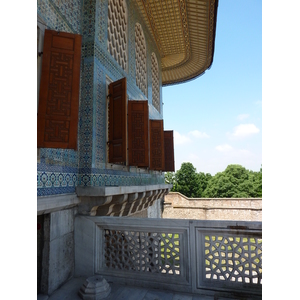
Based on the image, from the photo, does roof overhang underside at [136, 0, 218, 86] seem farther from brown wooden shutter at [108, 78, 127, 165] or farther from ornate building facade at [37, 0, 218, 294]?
brown wooden shutter at [108, 78, 127, 165]

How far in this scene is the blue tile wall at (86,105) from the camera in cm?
297

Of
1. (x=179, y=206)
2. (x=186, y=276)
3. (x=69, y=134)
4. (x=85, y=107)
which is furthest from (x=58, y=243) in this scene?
(x=179, y=206)

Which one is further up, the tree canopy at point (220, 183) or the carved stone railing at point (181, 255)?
the carved stone railing at point (181, 255)

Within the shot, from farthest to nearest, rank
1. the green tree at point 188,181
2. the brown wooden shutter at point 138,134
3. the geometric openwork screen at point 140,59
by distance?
1. the green tree at point 188,181
2. the geometric openwork screen at point 140,59
3. the brown wooden shutter at point 138,134

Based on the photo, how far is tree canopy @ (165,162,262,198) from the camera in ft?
91.0

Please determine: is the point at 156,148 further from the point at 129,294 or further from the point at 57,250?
the point at 129,294

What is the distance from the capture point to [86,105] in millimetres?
3693

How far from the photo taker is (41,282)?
8.83 feet

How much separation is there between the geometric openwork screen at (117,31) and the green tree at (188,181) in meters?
25.5

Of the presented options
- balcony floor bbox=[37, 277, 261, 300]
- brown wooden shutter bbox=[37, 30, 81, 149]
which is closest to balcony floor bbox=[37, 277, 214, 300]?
balcony floor bbox=[37, 277, 261, 300]

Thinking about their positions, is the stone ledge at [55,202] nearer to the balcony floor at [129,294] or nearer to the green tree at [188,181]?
the balcony floor at [129,294]

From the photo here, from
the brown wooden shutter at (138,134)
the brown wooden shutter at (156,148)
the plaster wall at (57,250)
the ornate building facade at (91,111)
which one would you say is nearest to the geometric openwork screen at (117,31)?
the ornate building facade at (91,111)

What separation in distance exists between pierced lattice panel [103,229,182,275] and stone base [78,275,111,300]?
37 cm
